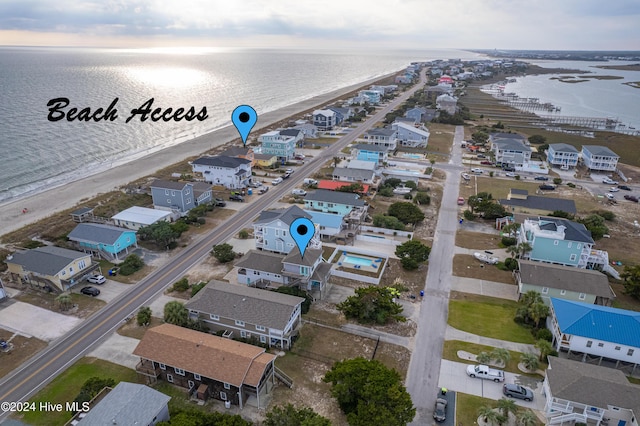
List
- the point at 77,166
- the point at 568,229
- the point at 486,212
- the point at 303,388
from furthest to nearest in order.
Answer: the point at 77,166 → the point at 486,212 → the point at 568,229 → the point at 303,388

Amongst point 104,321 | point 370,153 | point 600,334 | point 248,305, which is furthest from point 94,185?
point 600,334

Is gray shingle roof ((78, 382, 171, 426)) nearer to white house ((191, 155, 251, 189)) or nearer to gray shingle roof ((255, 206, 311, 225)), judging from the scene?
gray shingle roof ((255, 206, 311, 225))

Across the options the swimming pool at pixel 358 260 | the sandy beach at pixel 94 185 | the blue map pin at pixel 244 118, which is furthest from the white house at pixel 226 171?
the swimming pool at pixel 358 260

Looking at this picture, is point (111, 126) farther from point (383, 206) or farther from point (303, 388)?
point (303, 388)

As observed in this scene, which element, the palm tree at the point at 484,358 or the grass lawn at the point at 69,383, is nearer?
the grass lawn at the point at 69,383

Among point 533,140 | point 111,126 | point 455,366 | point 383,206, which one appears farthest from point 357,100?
point 455,366

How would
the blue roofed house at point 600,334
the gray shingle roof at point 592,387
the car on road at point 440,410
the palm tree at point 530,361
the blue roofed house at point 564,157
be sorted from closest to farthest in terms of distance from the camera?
the gray shingle roof at point 592,387, the car on road at point 440,410, the palm tree at point 530,361, the blue roofed house at point 600,334, the blue roofed house at point 564,157

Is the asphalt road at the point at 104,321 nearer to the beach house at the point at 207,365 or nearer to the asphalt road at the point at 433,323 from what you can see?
the beach house at the point at 207,365
